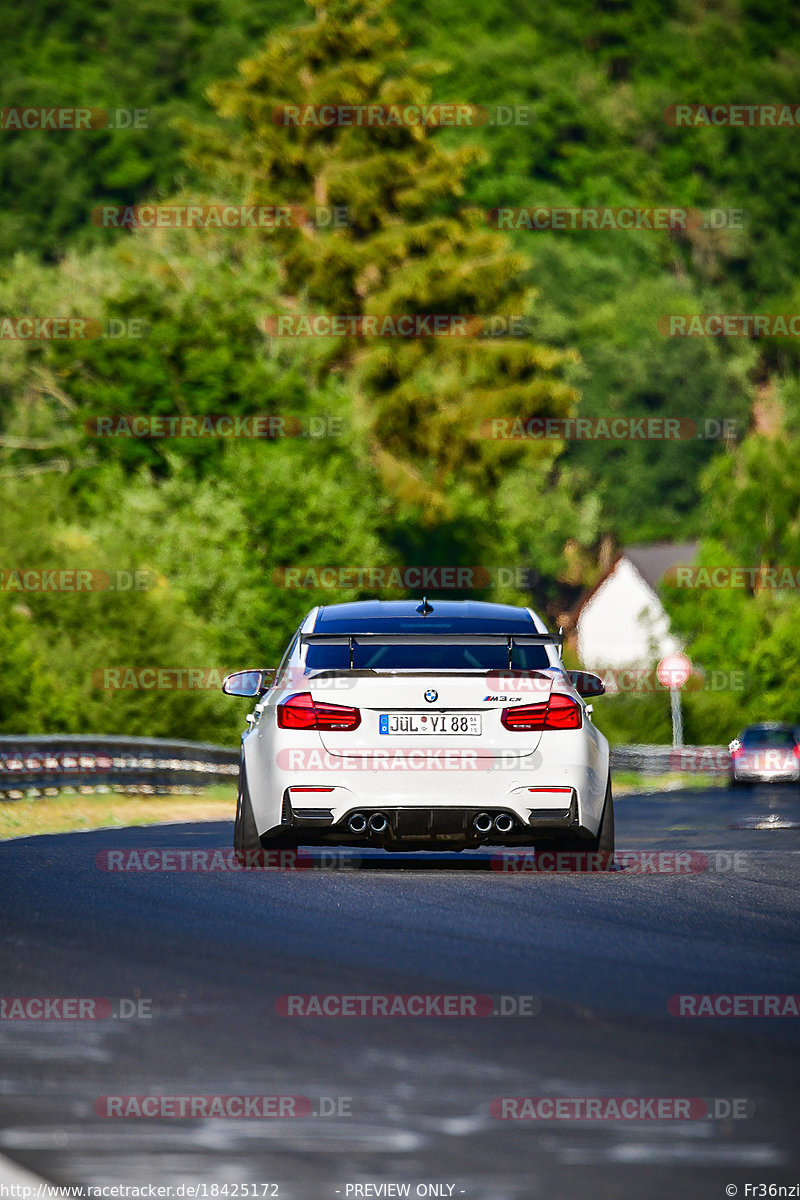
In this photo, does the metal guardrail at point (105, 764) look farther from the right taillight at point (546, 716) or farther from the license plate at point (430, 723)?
the right taillight at point (546, 716)

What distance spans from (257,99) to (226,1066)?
191 feet

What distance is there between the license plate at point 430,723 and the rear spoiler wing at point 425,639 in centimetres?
46

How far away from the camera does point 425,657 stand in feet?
41.3

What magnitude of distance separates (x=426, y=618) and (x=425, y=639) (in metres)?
0.96

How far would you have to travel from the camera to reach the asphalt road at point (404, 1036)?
202 inches
